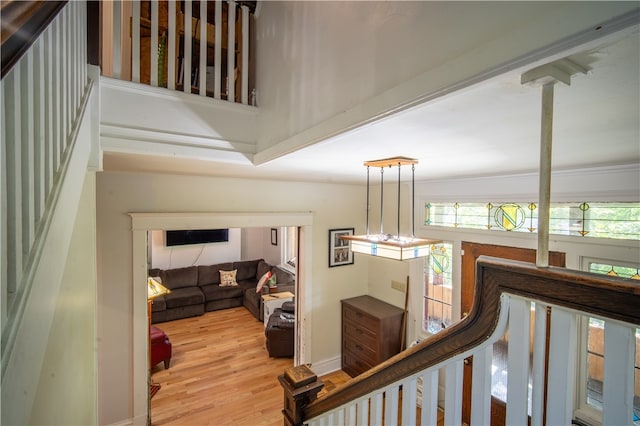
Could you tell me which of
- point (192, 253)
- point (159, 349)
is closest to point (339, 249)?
point (159, 349)

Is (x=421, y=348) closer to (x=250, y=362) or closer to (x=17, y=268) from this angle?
(x=17, y=268)

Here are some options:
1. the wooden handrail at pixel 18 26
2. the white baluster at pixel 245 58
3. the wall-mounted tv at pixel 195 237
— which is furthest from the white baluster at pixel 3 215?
the wall-mounted tv at pixel 195 237

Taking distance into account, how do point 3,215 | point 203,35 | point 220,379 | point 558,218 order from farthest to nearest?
point 220,379, point 558,218, point 203,35, point 3,215

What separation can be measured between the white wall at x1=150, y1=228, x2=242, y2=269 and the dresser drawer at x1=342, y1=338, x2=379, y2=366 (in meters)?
4.59

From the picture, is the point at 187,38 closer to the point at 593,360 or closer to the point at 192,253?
the point at 593,360

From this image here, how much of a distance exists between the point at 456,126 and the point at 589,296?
82 cm

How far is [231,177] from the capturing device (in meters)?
3.16

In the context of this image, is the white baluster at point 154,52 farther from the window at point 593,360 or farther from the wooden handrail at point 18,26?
the window at point 593,360

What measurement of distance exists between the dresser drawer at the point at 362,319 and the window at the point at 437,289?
1.96ft

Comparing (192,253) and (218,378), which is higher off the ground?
(192,253)

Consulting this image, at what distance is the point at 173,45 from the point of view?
1848 mm

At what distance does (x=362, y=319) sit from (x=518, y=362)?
320 cm

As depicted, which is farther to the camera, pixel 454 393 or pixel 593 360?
pixel 593 360

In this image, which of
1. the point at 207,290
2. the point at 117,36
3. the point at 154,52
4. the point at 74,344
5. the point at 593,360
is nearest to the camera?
the point at 74,344
